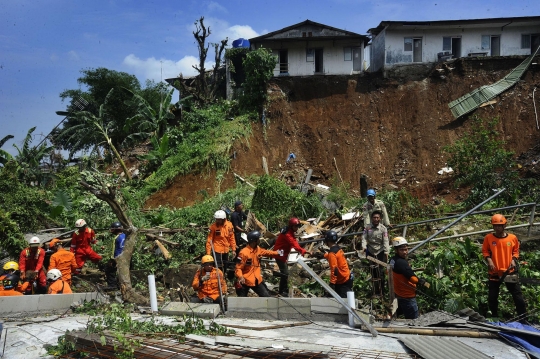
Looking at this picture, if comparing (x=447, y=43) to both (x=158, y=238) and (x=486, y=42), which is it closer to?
(x=486, y=42)

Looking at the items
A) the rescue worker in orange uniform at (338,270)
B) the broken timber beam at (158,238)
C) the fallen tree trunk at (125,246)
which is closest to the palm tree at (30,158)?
the broken timber beam at (158,238)

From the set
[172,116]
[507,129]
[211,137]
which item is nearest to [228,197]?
[211,137]

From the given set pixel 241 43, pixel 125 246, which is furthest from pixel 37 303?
pixel 241 43

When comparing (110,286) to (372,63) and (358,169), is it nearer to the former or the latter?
(358,169)

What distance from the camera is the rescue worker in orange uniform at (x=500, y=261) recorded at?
751 centimetres

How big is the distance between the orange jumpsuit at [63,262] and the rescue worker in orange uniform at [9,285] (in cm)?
70

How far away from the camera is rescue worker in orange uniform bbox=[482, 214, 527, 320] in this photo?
24.6ft

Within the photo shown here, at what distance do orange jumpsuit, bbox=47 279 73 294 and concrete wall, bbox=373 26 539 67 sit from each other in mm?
23175

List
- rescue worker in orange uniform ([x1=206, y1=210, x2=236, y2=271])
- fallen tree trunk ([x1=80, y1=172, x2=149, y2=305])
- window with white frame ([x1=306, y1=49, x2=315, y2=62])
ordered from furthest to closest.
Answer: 1. window with white frame ([x1=306, y1=49, x2=315, y2=62])
2. rescue worker in orange uniform ([x1=206, y1=210, x2=236, y2=271])
3. fallen tree trunk ([x1=80, y1=172, x2=149, y2=305])

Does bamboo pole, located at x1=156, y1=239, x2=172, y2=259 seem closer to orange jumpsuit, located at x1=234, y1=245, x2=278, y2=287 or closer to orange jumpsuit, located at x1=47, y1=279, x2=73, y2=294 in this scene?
orange jumpsuit, located at x1=47, y1=279, x2=73, y2=294

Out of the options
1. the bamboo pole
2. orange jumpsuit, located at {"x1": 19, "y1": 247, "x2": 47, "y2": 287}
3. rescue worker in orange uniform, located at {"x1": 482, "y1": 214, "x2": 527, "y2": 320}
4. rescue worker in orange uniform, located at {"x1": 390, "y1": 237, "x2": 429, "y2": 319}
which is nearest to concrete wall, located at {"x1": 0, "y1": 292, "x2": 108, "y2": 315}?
orange jumpsuit, located at {"x1": 19, "y1": 247, "x2": 47, "y2": 287}

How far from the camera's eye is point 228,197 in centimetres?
1795

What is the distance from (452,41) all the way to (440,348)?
26319 mm

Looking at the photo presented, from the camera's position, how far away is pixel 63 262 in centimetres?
980
